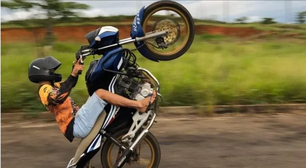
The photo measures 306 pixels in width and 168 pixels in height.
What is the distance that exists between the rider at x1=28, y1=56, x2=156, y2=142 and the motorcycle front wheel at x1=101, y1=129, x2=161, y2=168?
0.96 ft

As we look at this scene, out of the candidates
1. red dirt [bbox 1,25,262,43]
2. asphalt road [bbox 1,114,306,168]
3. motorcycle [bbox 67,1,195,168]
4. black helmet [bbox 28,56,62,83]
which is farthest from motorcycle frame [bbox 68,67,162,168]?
red dirt [bbox 1,25,262,43]

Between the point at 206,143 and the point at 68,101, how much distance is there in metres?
2.36

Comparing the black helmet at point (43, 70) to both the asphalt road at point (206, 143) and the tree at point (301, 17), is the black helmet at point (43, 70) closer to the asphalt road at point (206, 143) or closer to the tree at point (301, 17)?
the asphalt road at point (206, 143)

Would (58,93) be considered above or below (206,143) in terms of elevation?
above

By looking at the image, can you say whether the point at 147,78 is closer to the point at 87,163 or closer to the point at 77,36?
the point at 87,163

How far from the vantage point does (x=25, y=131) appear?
21.8 ft

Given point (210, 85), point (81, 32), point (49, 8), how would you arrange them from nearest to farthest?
point (210, 85)
point (49, 8)
point (81, 32)

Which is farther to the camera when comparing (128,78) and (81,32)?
(81,32)

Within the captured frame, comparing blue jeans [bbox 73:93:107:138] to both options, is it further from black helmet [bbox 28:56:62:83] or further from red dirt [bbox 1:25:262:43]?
red dirt [bbox 1:25:262:43]

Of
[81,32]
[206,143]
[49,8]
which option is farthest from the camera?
[81,32]

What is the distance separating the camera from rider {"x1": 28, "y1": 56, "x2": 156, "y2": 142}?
398 cm

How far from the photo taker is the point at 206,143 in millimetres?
5781

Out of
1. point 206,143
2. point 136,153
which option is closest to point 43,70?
point 136,153

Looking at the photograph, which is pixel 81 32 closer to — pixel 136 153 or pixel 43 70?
pixel 43 70
